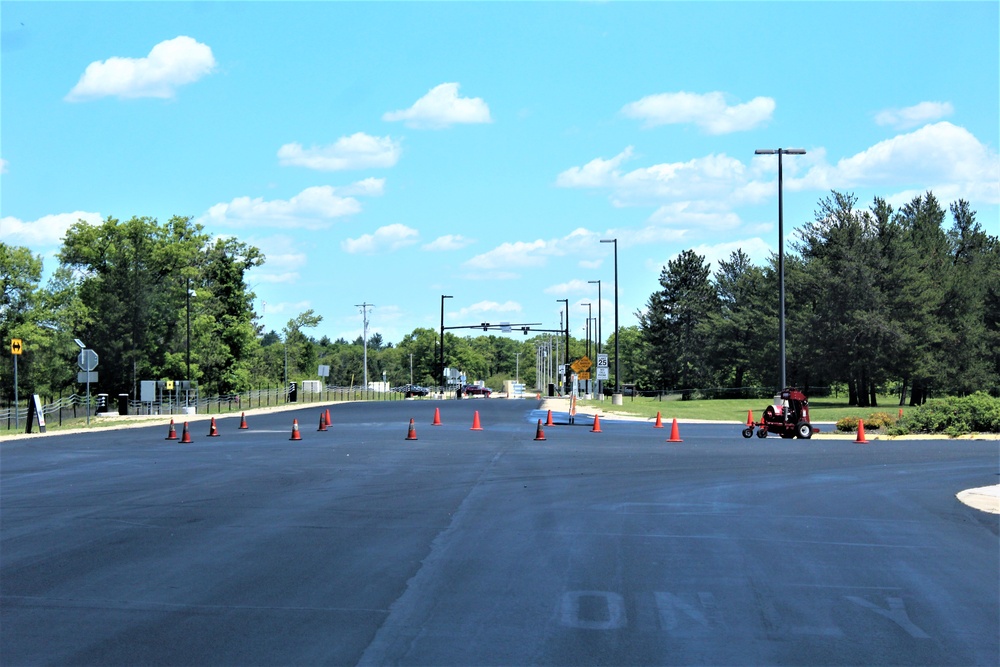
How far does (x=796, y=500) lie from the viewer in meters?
14.6

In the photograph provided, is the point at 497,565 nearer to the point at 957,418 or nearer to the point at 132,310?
the point at 957,418

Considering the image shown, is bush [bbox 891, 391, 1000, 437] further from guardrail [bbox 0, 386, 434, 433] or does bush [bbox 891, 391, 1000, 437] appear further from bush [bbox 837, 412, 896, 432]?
guardrail [bbox 0, 386, 434, 433]

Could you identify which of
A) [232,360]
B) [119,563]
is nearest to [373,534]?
[119,563]

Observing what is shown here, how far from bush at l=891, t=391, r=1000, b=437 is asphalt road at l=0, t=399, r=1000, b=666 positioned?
39.5 feet

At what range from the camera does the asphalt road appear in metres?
6.79

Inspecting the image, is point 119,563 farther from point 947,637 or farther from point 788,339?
point 788,339

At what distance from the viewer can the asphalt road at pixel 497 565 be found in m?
6.79

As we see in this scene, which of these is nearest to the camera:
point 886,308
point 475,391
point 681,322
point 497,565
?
point 497,565

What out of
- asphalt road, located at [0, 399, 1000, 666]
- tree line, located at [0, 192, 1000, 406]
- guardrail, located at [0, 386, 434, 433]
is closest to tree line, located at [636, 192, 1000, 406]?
tree line, located at [0, 192, 1000, 406]

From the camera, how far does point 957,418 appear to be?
1225 inches

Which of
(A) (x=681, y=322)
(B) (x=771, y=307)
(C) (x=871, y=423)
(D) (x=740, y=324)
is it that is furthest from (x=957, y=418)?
(A) (x=681, y=322)

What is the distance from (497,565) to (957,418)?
84.3 ft

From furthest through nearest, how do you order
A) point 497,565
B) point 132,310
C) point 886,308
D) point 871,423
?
1. point 132,310
2. point 886,308
3. point 871,423
4. point 497,565

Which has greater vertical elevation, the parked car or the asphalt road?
the asphalt road
